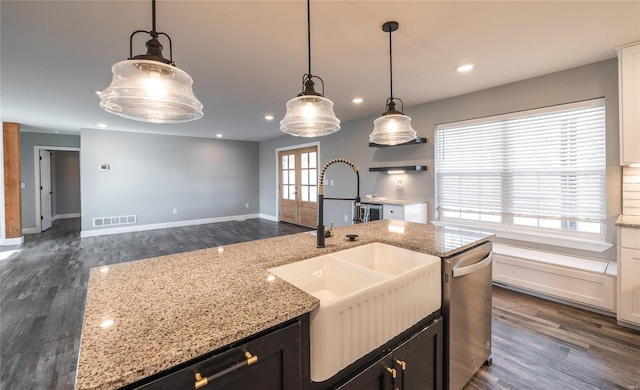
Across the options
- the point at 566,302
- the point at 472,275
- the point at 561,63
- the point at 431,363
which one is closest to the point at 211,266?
the point at 431,363

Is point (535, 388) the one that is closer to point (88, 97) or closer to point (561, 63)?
point (561, 63)

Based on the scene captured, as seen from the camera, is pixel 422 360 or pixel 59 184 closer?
pixel 422 360

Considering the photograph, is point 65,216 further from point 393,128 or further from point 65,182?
point 393,128

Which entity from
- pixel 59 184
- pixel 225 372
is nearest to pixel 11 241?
pixel 59 184

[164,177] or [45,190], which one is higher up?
[164,177]

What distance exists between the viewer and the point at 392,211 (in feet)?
13.2

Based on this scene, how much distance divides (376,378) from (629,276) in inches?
106

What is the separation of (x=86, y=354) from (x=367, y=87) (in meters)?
3.55

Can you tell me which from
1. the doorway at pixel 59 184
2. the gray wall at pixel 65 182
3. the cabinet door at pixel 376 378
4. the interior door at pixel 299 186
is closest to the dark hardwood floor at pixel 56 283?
the interior door at pixel 299 186

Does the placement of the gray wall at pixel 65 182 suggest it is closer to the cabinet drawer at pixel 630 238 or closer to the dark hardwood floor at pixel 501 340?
the dark hardwood floor at pixel 501 340

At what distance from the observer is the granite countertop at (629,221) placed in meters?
2.27

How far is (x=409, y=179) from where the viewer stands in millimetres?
4531

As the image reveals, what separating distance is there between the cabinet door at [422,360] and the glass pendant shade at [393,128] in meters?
1.40

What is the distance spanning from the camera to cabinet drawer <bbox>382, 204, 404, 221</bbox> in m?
3.89
